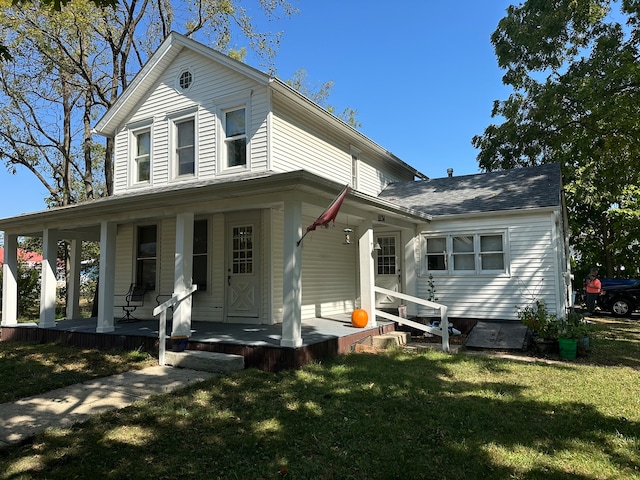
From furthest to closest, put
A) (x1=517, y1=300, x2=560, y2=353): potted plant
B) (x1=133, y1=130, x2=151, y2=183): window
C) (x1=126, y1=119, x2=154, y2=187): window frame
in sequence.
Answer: (x1=133, y1=130, x2=151, y2=183): window → (x1=126, y1=119, x2=154, y2=187): window frame → (x1=517, y1=300, x2=560, y2=353): potted plant

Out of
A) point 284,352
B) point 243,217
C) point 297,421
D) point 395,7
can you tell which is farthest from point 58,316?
point 395,7

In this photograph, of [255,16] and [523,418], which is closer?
[523,418]

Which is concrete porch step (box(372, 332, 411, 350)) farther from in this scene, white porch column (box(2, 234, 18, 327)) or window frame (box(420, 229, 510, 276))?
white porch column (box(2, 234, 18, 327))

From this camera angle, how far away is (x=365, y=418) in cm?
446

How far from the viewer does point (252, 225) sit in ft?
31.4

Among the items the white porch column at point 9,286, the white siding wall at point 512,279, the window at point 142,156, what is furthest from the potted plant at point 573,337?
the white porch column at point 9,286

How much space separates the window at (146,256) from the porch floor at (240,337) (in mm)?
1185

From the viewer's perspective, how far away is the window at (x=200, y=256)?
10109 millimetres

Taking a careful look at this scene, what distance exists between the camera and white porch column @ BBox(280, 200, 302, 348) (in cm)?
648

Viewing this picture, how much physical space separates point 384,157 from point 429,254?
440 cm

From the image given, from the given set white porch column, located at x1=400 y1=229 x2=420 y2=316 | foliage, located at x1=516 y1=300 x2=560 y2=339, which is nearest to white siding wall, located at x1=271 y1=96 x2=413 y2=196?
white porch column, located at x1=400 y1=229 x2=420 y2=316

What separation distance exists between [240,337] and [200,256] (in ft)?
10.8

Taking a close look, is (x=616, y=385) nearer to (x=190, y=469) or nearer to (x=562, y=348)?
(x=562, y=348)

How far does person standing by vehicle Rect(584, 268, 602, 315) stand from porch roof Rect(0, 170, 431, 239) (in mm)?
8448
